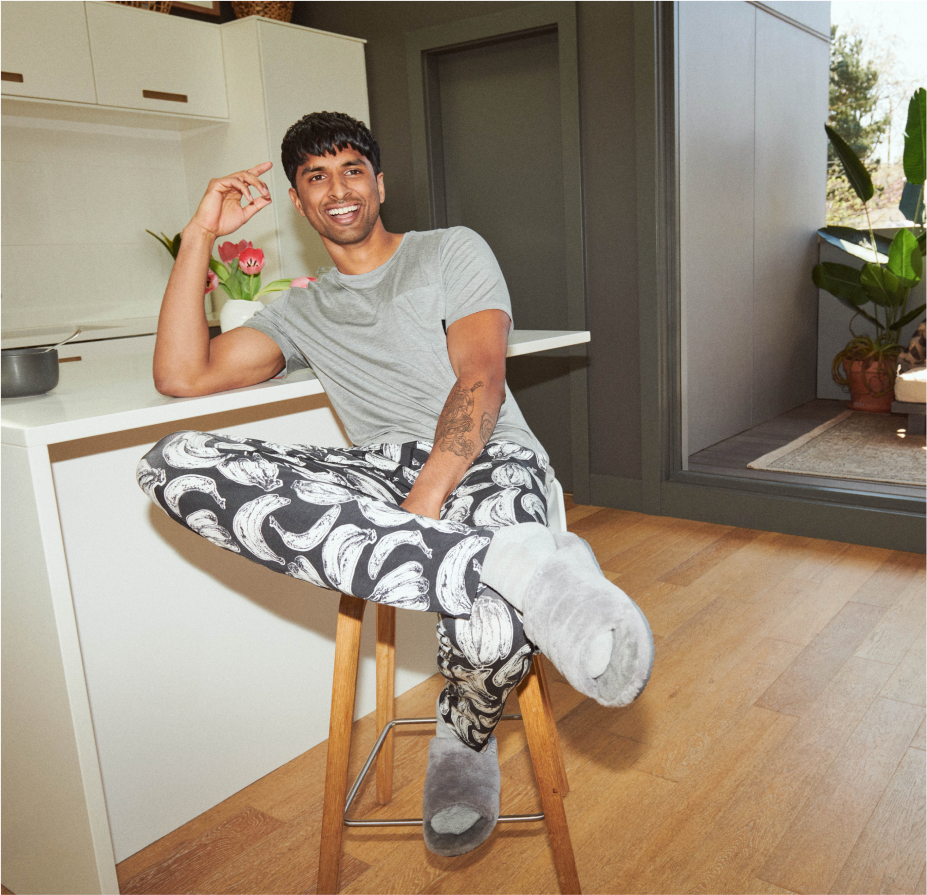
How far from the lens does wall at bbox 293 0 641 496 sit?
311 centimetres

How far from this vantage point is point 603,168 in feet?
10.5

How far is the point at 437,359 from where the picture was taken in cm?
155

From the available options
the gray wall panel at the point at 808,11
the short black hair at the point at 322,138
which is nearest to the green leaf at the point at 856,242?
the gray wall panel at the point at 808,11

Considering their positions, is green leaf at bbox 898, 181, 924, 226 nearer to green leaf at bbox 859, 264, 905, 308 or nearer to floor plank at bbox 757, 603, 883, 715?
green leaf at bbox 859, 264, 905, 308

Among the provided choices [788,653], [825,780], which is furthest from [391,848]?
[788,653]

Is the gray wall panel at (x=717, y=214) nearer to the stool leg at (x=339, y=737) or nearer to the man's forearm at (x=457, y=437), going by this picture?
the man's forearm at (x=457, y=437)

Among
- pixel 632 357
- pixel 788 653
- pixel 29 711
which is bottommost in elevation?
pixel 788 653

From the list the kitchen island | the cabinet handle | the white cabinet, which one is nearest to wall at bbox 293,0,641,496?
the white cabinet

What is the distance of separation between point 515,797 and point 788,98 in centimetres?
423

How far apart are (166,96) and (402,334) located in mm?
2447

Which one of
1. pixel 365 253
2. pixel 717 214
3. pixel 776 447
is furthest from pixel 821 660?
pixel 717 214

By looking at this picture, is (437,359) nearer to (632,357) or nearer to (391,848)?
(391,848)

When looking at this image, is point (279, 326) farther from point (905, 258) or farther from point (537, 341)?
point (905, 258)

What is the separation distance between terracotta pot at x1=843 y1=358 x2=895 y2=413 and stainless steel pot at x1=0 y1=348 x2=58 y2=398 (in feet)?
14.1
